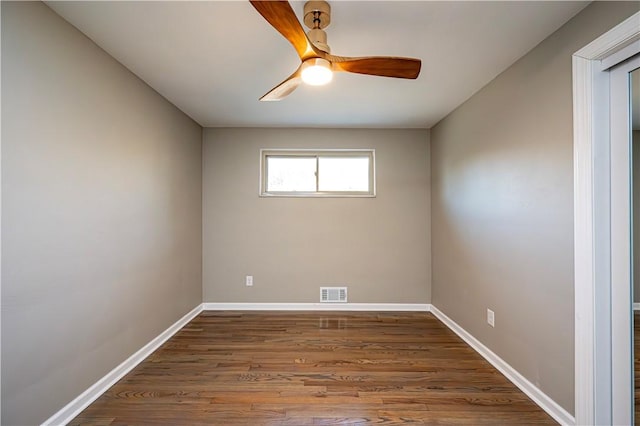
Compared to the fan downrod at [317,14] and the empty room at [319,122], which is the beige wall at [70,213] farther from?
the fan downrod at [317,14]

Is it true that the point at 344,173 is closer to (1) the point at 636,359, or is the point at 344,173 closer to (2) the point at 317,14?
(2) the point at 317,14

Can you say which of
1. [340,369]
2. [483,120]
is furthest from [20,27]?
[483,120]

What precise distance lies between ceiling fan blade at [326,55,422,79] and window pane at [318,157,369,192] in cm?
209

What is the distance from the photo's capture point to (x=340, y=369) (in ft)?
7.48

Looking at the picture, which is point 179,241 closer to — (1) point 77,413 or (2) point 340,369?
(1) point 77,413

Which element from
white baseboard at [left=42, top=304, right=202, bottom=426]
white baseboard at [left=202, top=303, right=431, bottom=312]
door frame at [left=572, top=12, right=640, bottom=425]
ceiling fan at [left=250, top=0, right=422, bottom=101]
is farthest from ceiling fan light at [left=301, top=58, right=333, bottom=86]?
white baseboard at [left=202, top=303, right=431, bottom=312]

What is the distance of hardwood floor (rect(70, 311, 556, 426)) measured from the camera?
1762 millimetres

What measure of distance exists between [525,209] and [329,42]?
173cm

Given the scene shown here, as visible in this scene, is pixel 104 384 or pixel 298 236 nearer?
pixel 104 384

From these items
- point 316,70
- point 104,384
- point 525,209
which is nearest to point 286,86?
point 316,70

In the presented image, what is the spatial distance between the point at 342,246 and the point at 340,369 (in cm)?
165

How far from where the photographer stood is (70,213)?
1.72 metres

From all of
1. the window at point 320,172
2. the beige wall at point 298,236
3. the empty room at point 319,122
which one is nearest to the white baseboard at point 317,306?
the beige wall at point 298,236

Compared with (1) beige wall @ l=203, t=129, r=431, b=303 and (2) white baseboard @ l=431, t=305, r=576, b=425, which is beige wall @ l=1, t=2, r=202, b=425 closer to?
(1) beige wall @ l=203, t=129, r=431, b=303
